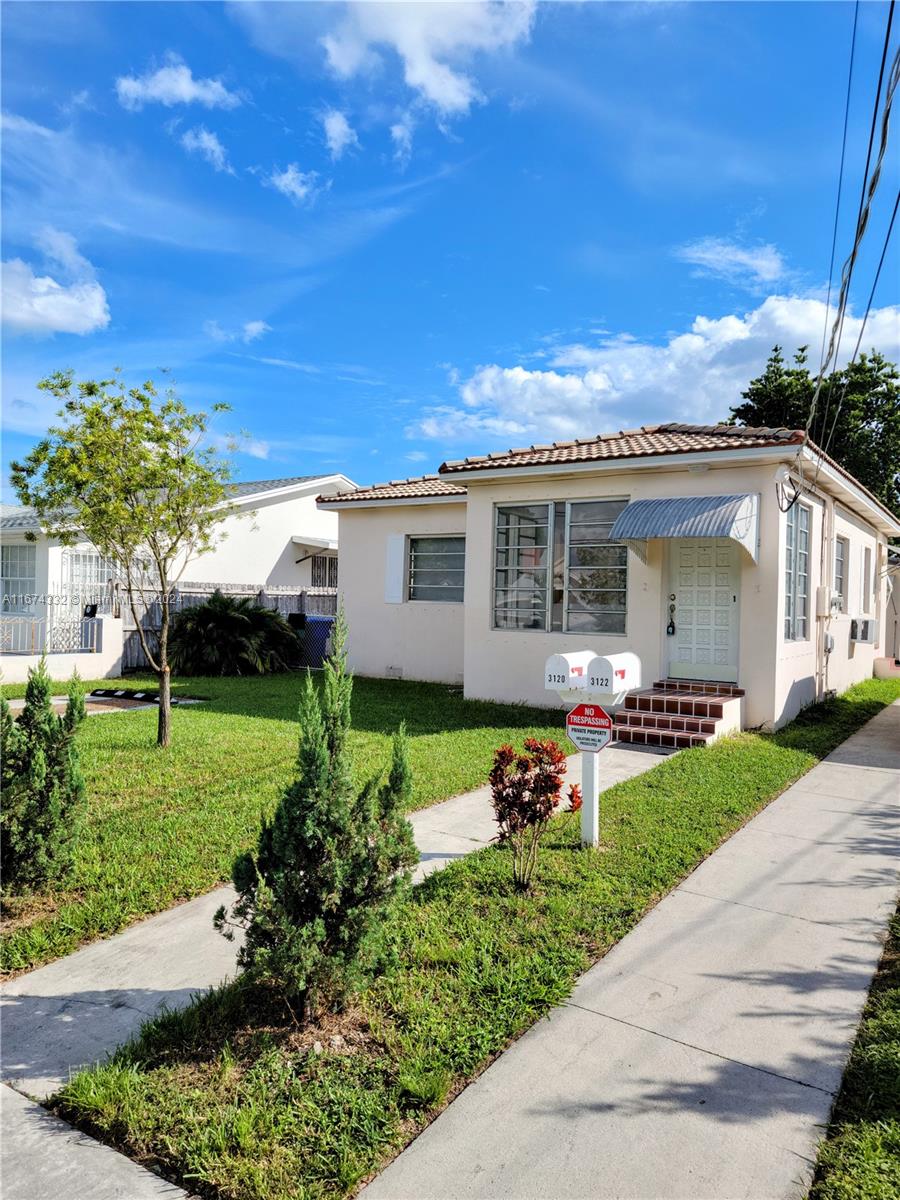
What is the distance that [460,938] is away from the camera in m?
3.81

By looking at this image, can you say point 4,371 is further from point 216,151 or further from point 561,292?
point 561,292

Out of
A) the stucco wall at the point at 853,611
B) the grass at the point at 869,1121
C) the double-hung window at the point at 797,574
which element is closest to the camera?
the grass at the point at 869,1121

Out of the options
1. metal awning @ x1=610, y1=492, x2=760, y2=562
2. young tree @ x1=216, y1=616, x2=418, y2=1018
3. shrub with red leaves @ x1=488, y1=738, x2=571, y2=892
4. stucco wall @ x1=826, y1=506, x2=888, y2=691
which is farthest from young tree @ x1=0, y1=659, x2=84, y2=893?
stucco wall @ x1=826, y1=506, x2=888, y2=691

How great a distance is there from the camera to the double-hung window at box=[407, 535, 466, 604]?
1438 centimetres

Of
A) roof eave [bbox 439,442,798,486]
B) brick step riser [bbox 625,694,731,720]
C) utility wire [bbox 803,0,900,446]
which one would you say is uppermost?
utility wire [bbox 803,0,900,446]

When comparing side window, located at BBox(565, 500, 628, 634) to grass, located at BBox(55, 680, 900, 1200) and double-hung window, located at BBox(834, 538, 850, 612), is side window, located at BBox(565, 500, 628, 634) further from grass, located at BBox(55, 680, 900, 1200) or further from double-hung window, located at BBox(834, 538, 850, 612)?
grass, located at BBox(55, 680, 900, 1200)

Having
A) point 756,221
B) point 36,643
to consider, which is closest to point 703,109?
point 756,221

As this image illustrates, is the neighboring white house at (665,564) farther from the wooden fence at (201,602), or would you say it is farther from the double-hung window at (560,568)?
the wooden fence at (201,602)

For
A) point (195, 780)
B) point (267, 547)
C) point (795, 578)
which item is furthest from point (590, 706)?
point (267, 547)

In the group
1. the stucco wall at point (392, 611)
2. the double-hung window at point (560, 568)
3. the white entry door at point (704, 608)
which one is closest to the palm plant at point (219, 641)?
the stucco wall at point (392, 611)

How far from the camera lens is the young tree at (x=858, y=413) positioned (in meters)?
26.9

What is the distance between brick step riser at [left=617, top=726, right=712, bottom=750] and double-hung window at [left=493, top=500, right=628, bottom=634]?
6.34 ft

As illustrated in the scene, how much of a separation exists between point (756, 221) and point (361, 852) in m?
9.62

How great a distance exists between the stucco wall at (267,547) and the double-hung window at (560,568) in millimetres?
10259
